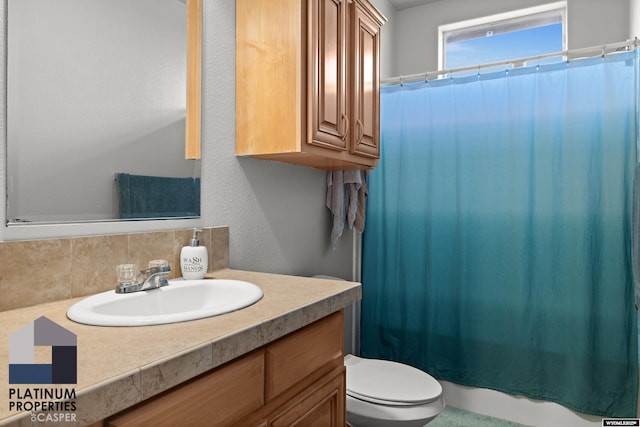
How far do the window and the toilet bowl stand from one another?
2147 mm

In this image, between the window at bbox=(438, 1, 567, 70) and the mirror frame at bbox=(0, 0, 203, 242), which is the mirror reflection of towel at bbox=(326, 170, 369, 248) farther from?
the window at bbox=(438, 1, 567, 70)

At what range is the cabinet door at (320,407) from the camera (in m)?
0.98

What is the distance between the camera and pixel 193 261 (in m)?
1.32

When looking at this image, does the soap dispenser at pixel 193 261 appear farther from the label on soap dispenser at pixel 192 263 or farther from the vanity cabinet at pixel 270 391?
the vanity cabinet at pixel 270 391

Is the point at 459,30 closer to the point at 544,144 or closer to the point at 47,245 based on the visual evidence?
the point at 544,144

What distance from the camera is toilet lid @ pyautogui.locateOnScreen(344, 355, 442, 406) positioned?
1606 mm

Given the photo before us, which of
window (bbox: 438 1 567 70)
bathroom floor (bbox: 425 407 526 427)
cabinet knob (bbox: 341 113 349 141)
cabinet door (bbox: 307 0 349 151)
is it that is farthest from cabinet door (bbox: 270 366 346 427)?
window (bbox: 438 1 567 70)

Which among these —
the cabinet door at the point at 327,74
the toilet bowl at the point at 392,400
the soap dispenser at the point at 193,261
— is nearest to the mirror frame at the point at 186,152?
the soap dispenser at the point at 193,261

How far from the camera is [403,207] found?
8.22 ft

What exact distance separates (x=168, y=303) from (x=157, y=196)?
36 cm

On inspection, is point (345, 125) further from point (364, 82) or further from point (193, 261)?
point (193, 261)

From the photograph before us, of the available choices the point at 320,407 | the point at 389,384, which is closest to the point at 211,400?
the point at 320,407

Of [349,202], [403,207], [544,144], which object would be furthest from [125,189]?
[544,144]

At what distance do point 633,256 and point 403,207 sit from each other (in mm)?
1124
